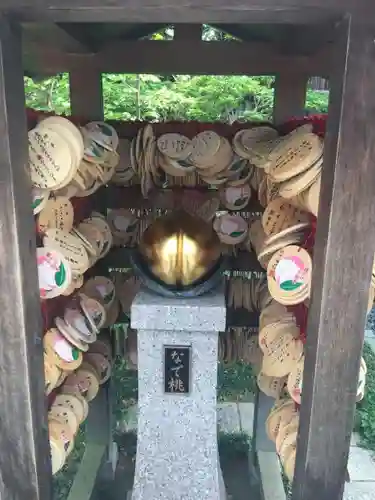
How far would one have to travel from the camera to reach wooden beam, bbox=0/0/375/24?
1396 millimetres

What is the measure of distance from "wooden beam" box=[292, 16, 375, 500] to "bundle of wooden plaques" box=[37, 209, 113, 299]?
92 cm

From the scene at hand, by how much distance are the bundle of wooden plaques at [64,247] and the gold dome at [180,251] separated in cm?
28

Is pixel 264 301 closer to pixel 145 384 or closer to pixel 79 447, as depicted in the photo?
pixel 145 384

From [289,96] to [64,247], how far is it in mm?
1397

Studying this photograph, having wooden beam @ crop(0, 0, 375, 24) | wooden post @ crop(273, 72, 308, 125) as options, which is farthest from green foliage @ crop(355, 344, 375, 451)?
wooden beam @ crop(0, 0, 375, 24)

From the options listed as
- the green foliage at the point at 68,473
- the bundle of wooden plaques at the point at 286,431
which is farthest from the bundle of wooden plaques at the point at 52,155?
the green foliage at the point at 68,473

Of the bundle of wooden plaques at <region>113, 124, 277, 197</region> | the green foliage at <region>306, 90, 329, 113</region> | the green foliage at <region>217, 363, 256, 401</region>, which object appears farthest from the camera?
the green foliage at <region>306, 90, 329, 113</region>

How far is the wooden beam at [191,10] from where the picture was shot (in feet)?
4.58

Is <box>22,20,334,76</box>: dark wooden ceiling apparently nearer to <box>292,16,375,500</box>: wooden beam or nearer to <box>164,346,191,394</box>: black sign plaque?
<box>292,16,375,500</box>: wooden beam

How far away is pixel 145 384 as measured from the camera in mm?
2266

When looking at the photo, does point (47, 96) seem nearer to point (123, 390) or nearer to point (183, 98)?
point (183, 98)

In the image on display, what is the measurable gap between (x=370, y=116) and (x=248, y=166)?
1.24m

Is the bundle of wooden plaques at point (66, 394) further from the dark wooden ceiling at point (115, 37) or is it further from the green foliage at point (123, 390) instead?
the dark wooden ceiling at point (115, 37)

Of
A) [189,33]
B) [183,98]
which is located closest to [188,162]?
[189,33]
